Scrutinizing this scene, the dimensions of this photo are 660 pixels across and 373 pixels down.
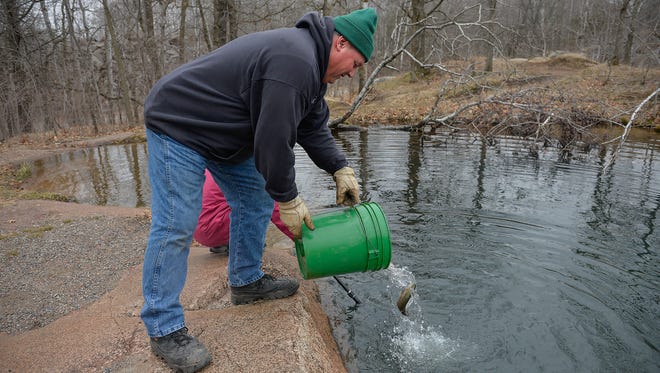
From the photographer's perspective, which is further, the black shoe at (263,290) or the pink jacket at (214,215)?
the pink jacket at (214,215)

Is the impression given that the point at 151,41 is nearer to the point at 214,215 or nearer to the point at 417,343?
the point at 214,215

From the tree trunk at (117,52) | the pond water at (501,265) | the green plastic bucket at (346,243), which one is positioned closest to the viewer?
the green plastic bucket at (346,243)

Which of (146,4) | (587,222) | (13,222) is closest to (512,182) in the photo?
(587,222)

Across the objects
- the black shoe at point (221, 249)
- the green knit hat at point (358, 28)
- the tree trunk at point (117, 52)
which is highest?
the tree trunk at point (117, 52)

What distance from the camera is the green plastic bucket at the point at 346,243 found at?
2.54m

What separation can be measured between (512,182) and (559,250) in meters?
2.53

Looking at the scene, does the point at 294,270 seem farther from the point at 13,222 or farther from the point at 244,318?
the point at 13,222

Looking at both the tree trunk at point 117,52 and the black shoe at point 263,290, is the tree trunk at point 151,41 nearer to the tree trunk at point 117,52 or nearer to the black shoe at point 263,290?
the tree trunk at point 117,52

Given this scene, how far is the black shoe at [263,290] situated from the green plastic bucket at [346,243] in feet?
1.17

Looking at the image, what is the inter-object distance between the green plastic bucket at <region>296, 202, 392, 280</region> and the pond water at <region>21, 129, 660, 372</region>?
0.75 meters

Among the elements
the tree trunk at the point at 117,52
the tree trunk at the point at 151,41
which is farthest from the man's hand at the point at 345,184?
the tree trunk at the point at 151,41

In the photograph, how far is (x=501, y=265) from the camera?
4191mm

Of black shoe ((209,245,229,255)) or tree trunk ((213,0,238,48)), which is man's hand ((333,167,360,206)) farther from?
tree trunk ((213,0,238,48))

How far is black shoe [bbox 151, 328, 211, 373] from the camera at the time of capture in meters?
2.14
